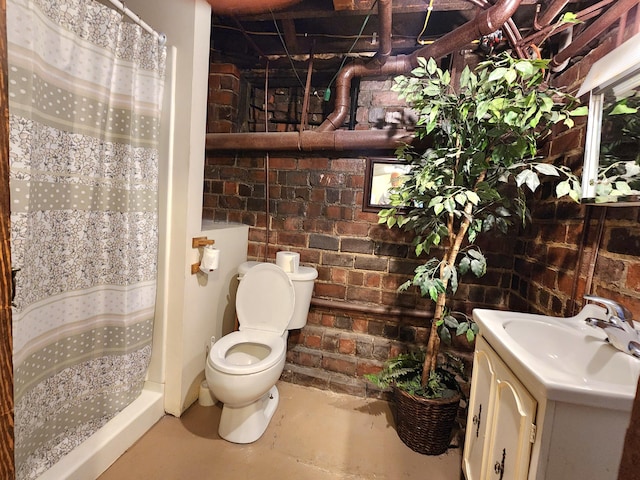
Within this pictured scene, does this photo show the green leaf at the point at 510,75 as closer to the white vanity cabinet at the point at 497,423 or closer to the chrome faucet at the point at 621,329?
the chrome faucet at the point at 621,329

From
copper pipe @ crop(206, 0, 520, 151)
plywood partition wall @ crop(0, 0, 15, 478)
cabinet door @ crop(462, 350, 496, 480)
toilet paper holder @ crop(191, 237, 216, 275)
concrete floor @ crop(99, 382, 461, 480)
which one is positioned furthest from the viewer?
copper pipe @ crop(206, 0, 520, 151)

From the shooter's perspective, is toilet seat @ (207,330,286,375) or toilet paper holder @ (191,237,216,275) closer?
toilet seat @ (207,330,286,375)

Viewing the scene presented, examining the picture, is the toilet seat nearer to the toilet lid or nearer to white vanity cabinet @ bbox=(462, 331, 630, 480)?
the toilet lid

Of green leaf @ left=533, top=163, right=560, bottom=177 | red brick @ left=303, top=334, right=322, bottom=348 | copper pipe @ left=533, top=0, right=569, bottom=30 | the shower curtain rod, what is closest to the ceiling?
copper pipe @ left=533, top=0, right=569, bottom=30

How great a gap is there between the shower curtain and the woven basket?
147 centimetres

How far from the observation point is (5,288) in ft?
1.63

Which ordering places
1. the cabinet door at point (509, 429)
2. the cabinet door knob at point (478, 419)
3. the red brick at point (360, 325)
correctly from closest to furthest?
the cabinet door at point (509, 429), the cabinet door knob at point (478, 419), the red brick at point (360, 325)

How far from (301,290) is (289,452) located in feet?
2.81

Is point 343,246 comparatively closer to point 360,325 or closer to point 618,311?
point 360,325

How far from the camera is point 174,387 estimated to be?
5.26 feet

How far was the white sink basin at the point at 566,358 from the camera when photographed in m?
0.64

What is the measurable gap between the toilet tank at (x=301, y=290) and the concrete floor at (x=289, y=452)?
535mm

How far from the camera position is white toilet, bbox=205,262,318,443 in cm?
136

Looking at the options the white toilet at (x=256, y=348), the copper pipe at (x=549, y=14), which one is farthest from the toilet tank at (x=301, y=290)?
the copper pipe at (x=549, y=14)
